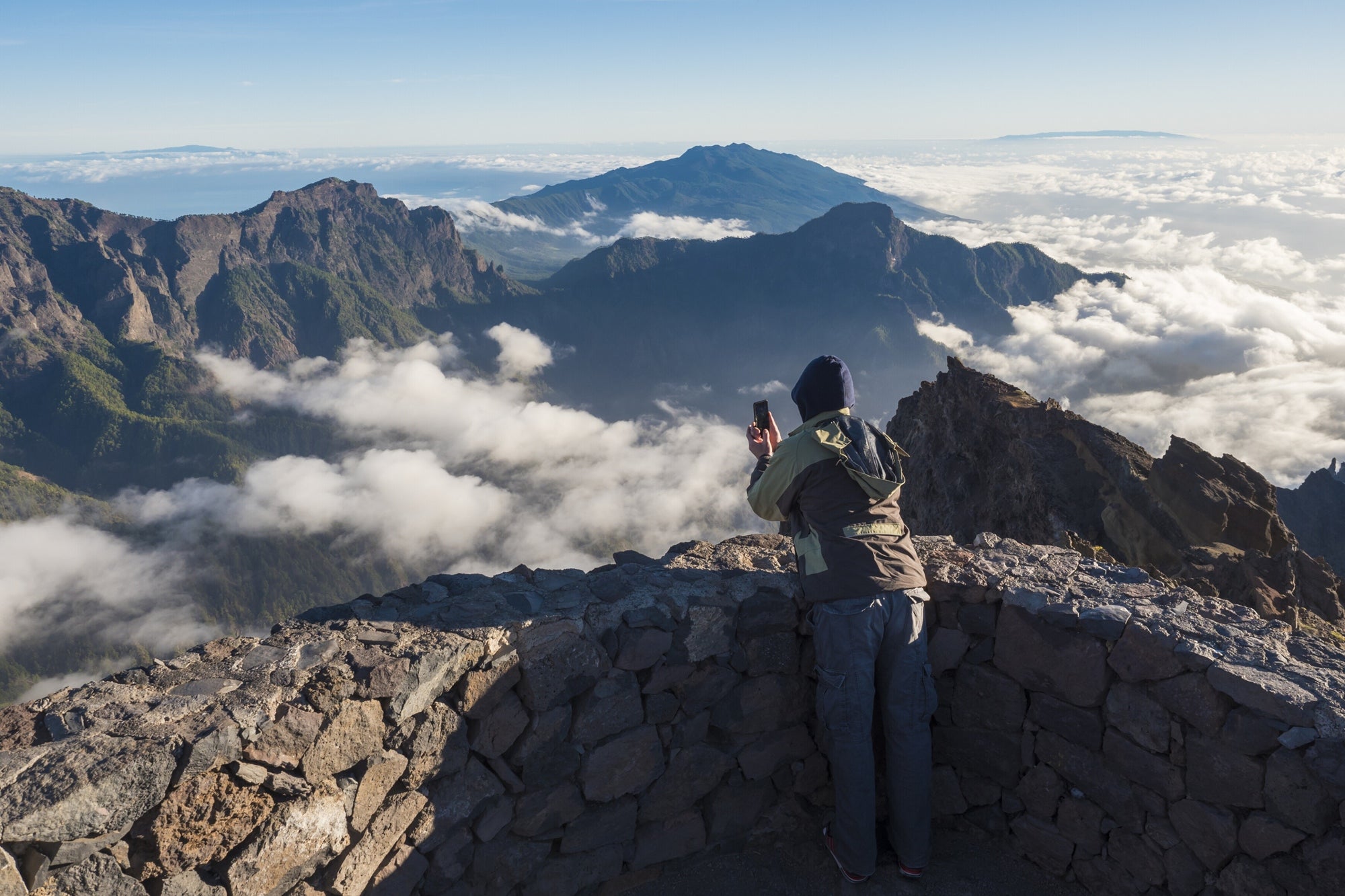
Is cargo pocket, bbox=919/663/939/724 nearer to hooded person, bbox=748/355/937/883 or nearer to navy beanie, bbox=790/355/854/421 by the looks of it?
hooded person, bbox=748/355/937/883

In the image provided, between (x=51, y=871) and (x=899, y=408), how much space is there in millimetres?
21891

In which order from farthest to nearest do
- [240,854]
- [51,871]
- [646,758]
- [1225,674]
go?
[646,758]
[1225,674]
[240,854]
[51,871]

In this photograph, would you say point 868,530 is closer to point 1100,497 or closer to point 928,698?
point 928,698

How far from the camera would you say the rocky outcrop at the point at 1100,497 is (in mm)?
13078

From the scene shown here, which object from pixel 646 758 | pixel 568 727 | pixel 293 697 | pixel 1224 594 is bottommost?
pixel 1224 594

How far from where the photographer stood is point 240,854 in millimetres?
4465

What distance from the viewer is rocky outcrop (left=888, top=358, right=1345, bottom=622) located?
42.9ft

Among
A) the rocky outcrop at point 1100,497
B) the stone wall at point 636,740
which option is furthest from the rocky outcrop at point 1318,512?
the stone wall at point 636,740

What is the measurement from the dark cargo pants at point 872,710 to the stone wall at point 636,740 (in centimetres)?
71

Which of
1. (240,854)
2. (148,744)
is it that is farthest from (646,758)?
(148,744)

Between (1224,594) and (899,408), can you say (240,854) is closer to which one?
(1224,594)

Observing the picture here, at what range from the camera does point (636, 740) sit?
5.93m

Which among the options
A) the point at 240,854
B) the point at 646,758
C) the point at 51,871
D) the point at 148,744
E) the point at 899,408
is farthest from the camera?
the point at 899,408

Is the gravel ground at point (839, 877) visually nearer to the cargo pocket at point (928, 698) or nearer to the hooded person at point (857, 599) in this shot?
the hooded person at point (857, 599)
